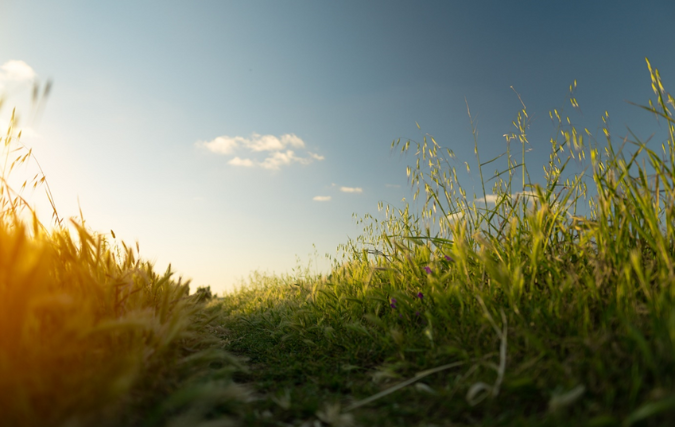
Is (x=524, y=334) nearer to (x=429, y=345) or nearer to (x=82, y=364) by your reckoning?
(x=429, y=345)

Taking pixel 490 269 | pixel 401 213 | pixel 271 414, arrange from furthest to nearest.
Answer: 1. pixel 401 213
2. pixel 490 269
3. pixel 271 414

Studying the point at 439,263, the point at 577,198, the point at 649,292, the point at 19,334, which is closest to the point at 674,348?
the point at 649,292

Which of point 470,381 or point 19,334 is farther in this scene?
point 470,381

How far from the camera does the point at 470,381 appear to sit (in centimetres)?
147

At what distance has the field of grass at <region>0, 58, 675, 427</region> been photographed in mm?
1150

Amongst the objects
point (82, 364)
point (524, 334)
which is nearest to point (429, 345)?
point (524, 334)

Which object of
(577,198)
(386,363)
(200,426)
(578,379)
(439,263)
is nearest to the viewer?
(200,426)

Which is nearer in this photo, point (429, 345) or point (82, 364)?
point (82, 364)

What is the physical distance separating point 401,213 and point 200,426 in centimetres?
277

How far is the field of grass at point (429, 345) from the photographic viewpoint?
45.3 inches

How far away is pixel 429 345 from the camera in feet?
6.05

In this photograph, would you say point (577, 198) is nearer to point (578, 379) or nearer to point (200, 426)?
point (578, 379)

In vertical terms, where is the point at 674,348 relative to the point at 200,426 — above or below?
above

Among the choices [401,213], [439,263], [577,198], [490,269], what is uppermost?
[401,213]
